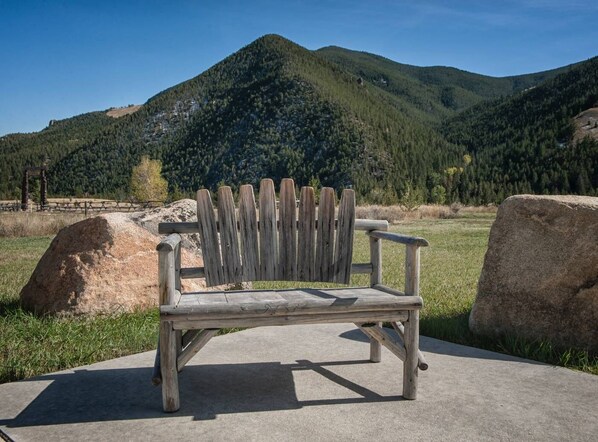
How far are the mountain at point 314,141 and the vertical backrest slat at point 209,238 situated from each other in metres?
70.6

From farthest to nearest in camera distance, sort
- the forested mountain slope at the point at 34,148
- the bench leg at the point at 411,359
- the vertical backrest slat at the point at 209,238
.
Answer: the forested mountain slope at the point at 34,148 < the vertical backrest slat at the point at 209,238 < the bench leg at the point at 411,359

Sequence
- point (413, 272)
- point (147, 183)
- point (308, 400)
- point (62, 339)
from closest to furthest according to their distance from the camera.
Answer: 1. point (308, 400)
2. point (413, 272)
3. point (62, 339)
4. point (147, 183)

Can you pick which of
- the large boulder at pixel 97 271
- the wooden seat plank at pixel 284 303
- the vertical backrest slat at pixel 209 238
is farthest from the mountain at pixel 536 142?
the wooden seat plank at pixel 284 303

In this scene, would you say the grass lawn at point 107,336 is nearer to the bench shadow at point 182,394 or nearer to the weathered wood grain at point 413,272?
the bench shadow at point 182,394

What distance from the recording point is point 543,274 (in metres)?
4.67

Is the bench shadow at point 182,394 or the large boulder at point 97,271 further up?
the large boulder at point 97,271

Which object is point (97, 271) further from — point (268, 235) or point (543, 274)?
point (543, 274)

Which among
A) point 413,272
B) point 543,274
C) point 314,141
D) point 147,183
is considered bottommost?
point 543,274

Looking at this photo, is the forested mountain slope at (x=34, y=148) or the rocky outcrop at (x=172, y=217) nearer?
the rocky outcrop at (x=172, y=217)

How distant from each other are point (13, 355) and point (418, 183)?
95.5 m

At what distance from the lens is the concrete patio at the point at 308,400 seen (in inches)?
115

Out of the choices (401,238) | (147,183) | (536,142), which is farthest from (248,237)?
(536,142)

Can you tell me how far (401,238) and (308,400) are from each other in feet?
4.09

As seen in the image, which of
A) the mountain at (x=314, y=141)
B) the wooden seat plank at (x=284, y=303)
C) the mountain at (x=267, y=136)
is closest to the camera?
the wooden seat plank at (x=284, y=303)
